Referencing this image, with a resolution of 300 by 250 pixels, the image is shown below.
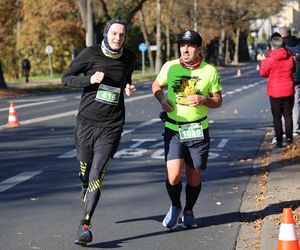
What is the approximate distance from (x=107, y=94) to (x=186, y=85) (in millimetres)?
707

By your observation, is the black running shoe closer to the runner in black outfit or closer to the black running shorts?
the runner in black outfit

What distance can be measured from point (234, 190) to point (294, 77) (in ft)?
16.5

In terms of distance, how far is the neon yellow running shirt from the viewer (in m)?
6.82

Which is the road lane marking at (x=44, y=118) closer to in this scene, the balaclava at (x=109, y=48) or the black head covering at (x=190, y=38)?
the balaclava at (x=109, y=48)

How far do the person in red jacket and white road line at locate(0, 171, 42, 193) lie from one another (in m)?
4.13

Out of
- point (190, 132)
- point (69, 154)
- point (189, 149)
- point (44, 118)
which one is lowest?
point (44, 118)

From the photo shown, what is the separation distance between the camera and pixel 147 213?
7.98m

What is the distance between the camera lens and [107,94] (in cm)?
672

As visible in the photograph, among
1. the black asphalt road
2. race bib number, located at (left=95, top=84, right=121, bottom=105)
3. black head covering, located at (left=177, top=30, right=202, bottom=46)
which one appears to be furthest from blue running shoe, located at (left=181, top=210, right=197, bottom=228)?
black head covering, located at (left=177, top=30, right=202, bottom=46)

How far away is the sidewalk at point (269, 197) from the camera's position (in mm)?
6699

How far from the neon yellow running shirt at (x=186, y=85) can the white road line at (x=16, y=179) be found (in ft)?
11.1

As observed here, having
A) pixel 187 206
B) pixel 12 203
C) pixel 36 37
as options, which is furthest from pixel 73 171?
pixel 36 37

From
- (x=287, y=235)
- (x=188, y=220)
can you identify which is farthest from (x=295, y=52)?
(x=287, y=235)

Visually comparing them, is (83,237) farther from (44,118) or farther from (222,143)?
(44,118)
